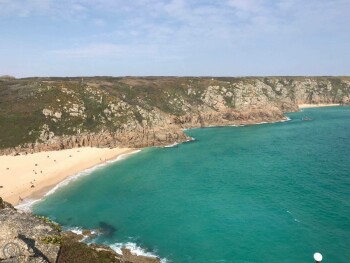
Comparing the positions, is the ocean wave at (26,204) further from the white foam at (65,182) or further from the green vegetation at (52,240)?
the green vegetation at (52,240)

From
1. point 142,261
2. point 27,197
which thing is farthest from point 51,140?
point 142,261

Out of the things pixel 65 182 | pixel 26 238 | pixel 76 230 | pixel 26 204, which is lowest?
pixel 26 204

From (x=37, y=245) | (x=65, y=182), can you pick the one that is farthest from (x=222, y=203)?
(x=65, y=182)

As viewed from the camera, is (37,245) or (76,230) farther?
(76,230)

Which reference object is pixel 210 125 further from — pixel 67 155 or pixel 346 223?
pixel 346 223

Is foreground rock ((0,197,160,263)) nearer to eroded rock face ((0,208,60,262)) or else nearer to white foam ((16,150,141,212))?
eroded rock face ((0,208,60,262))

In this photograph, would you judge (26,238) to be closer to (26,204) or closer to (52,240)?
(52,240)

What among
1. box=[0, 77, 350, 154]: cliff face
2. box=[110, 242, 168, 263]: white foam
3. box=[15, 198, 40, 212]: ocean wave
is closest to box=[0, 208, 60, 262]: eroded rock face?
box=[110, 242, 168, 263]: white foam
